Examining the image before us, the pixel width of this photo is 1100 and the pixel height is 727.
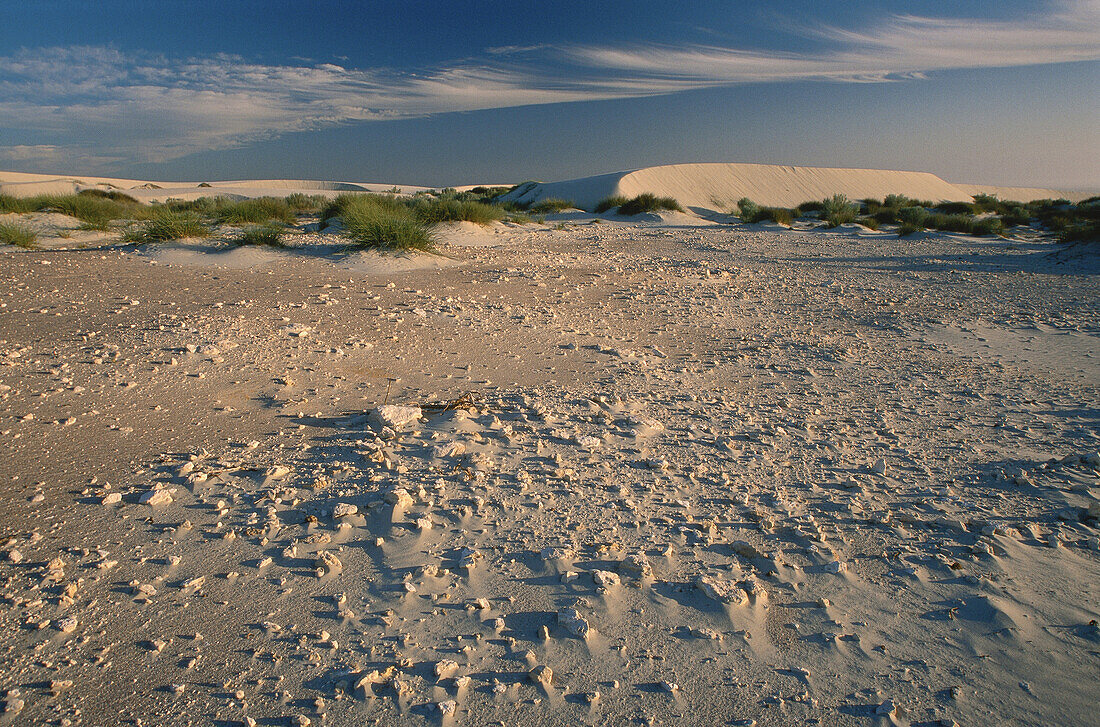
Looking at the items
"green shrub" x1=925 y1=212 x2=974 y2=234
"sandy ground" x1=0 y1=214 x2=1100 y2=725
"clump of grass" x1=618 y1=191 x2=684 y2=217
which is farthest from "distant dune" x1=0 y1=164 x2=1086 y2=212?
"sandy ground" x1=0 y1=214 x2=1100 y2=725

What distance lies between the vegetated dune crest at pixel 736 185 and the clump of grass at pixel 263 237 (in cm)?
1920

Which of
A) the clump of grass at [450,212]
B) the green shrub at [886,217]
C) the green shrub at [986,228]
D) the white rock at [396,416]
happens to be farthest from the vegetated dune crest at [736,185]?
the white rock at [396,416]

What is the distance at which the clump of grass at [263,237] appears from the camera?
7.73 m

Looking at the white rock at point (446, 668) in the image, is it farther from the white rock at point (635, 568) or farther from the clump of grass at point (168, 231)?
the clump of grass at point (168, 231)

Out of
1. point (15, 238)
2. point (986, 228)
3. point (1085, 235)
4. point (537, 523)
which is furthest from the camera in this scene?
point (986, 228)

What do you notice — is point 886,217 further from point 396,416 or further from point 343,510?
point 343,510

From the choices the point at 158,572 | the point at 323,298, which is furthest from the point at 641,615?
the point at 323,298

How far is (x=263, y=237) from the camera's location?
7.79 metres

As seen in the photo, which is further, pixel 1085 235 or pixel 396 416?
pixel 1085 235

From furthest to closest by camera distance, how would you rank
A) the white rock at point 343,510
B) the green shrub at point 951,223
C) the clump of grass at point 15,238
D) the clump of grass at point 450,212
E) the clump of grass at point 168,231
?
the green shrub at point 951,223
the clump of grass at point 450,212
the clump of grass at point 15,238
the clump of grass at point 168,231
the white rock at point 343,510

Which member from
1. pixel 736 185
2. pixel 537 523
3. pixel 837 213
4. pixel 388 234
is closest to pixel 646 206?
pixel 837 213

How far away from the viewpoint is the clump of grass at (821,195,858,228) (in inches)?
630

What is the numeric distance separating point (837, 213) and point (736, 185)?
14.0m

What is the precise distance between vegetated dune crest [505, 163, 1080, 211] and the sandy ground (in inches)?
895
